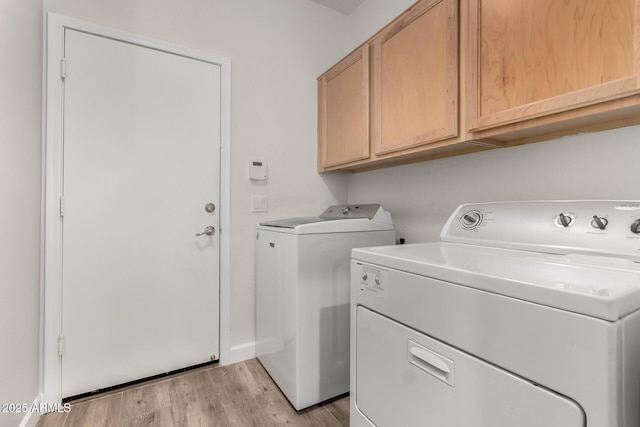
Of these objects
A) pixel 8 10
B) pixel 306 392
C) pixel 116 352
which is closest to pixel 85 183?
pixel 8 10

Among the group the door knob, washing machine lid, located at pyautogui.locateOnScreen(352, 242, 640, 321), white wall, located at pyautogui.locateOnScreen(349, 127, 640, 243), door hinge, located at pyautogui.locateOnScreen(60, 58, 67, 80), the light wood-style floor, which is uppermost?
door hinge, located at pyautogui.locateOnScreen(60, 58, 67, 80)

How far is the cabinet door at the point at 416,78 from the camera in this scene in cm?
126

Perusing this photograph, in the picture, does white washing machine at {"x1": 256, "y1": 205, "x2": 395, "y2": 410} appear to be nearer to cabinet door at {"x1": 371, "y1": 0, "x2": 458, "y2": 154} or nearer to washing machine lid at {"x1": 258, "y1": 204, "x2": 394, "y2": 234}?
washing machine lid at {"x1": 258, "y1": 204, "x2": 394, "y2": 234}

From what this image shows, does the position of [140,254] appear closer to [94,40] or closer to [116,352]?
[116,352]

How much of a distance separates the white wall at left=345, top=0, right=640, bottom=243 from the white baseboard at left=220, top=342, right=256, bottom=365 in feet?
4.27

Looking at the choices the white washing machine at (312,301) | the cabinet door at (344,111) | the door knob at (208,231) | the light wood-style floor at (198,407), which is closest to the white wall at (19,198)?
the light wood-style floor at (198,407)

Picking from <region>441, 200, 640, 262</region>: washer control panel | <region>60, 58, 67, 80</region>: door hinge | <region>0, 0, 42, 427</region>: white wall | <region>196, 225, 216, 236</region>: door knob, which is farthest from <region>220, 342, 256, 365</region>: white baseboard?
<region>60, 58, 67, 80</region>: door hinge

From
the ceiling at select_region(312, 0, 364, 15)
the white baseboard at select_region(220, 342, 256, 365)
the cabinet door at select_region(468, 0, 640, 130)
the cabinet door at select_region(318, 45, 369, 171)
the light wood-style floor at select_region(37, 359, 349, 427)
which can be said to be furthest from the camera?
the ceiling at select_region(312, 0, 364, 15)

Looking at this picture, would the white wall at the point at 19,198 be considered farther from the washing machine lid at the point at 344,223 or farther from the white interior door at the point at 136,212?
the washing machine lid at the point at 344,223

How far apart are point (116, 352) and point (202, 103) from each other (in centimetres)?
154

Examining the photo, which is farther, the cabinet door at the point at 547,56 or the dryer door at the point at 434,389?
the cabinet door at the point at 547,56

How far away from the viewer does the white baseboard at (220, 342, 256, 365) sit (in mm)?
1910

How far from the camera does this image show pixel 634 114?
3.13 feet

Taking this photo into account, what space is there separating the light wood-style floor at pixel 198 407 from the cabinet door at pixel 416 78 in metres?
1.44
